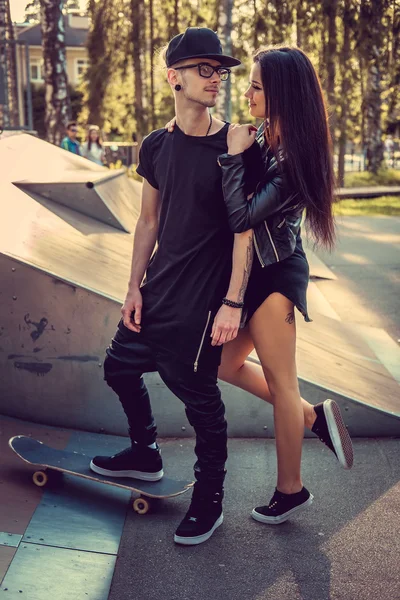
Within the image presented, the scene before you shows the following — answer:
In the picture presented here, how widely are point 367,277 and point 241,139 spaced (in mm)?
7229

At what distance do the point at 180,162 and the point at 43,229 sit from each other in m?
2.33

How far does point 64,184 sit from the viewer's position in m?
6.48

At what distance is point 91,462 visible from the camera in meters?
3.60

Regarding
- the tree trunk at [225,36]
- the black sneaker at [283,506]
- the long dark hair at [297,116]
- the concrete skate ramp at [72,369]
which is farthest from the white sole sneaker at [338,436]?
the tree trunk at [225,36]

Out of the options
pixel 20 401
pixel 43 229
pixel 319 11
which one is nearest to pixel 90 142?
pixel 319 11

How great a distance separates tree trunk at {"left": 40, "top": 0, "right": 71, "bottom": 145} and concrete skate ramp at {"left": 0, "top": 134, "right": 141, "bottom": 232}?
1066cm

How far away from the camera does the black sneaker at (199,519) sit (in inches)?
126

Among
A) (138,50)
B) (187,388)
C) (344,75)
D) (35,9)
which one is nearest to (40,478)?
(187,388)

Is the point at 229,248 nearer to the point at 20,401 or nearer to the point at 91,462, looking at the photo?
the point at 91,462

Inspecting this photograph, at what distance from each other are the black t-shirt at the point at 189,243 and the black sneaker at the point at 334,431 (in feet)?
1.92

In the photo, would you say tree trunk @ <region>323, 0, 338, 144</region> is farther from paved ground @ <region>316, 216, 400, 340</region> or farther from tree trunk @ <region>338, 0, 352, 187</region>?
paved ground @ <region>316, 216, 400, 340</region>

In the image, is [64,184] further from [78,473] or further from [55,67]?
[55,67]

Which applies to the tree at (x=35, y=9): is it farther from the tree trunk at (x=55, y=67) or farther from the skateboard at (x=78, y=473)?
the skateboard at (x=78, y=473)

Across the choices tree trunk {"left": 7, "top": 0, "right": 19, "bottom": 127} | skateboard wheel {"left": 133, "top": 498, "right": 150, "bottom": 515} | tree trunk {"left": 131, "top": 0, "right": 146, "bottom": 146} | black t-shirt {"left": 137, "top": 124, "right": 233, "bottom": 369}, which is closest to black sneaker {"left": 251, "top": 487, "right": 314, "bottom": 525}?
skateboard wheel {"left": 133, "top": 498, "right": 150, "bottom": 515}
